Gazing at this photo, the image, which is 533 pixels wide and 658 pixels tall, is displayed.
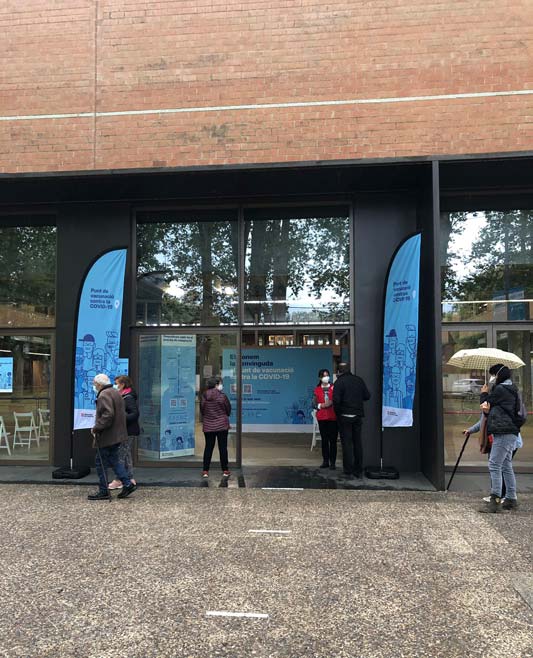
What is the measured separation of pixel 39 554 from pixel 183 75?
7753mm

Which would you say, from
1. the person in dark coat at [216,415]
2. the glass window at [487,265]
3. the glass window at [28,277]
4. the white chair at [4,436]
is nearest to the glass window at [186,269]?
the glass window at [28,277]

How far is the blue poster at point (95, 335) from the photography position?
25.9ft

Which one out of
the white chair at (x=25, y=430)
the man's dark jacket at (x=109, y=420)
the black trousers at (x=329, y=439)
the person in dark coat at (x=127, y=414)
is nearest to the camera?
the man's dark jacket at (x=109, y=420)

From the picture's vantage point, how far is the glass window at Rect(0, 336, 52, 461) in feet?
29.3

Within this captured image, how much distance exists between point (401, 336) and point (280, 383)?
6531 mm

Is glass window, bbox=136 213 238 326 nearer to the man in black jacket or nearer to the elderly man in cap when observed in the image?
the man in black jacket

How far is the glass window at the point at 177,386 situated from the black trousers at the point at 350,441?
202 cm

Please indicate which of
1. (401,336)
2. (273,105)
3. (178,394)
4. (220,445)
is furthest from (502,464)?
(273,105)

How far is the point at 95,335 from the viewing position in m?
8.02

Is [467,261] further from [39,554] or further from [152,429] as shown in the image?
[39,554]

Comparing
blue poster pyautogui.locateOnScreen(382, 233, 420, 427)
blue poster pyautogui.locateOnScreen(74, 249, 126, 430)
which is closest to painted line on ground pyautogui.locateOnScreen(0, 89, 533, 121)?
blue poster pyautogui.locateOnScreen(382, 233, 420, 427)

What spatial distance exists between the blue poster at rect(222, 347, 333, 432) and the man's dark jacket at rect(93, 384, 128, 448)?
707 cm

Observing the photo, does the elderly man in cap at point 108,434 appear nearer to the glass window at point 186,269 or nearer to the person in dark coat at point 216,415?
the person in dark coat at point 216,415

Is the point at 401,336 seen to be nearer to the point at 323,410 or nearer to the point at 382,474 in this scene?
the point at 323,410
